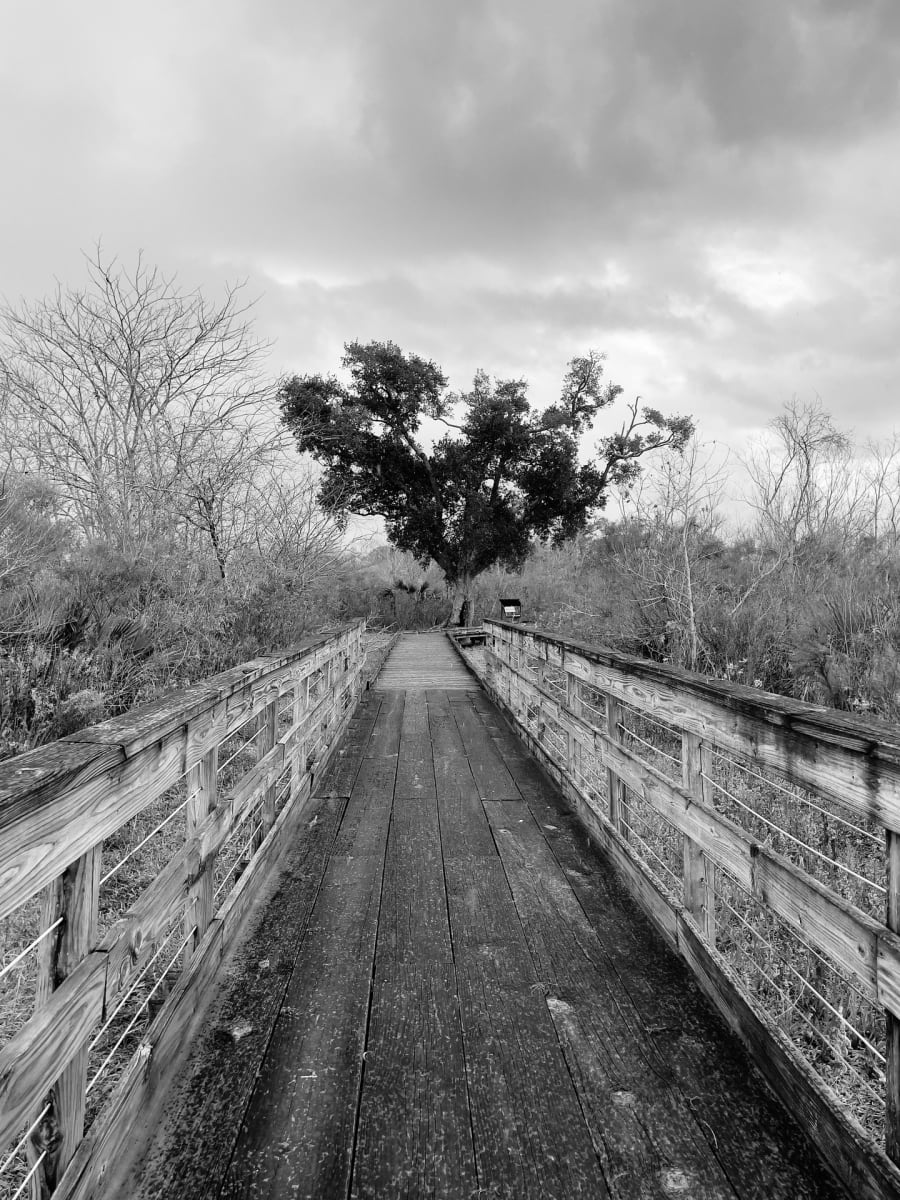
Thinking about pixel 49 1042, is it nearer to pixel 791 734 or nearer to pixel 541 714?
pixel 791 734

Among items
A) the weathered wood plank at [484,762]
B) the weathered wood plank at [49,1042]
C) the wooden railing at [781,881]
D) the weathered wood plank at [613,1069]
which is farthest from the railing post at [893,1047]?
the weathered wood plank at [484,762]

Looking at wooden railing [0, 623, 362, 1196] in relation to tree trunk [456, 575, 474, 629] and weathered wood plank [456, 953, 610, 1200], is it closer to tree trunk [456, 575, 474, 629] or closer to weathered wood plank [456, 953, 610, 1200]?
weathered wood plank [456, 953, 610, 1200]

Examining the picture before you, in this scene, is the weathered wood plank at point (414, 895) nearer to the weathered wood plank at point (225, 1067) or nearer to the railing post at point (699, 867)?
the weathered wood plank at point (225, 1067)

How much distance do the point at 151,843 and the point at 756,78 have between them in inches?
597

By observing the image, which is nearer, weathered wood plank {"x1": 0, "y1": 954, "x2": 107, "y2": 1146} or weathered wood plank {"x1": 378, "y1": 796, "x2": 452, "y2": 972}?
weathered wood plank {"x1": 0, "y1": 954, "x2": 107, "y2": 1146}

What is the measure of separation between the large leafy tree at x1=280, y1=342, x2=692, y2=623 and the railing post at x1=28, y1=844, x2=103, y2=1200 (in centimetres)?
2171

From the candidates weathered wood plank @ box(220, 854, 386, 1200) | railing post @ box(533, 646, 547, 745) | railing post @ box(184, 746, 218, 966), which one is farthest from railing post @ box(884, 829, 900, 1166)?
railing post @ box(533, 646, 547, 745)

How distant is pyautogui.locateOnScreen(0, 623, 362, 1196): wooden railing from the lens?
111cm

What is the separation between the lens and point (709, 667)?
32.0 feet

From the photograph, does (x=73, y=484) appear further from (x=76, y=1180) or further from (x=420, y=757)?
(x=76, y=1180)

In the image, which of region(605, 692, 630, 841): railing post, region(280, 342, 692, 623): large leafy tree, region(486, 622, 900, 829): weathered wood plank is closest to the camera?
region(486, 622, 900, 829): weathered wood plank

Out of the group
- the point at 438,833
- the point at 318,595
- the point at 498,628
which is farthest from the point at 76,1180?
the point at 318,595

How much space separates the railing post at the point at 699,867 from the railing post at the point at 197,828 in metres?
1.68

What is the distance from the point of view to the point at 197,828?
2.11 metres
